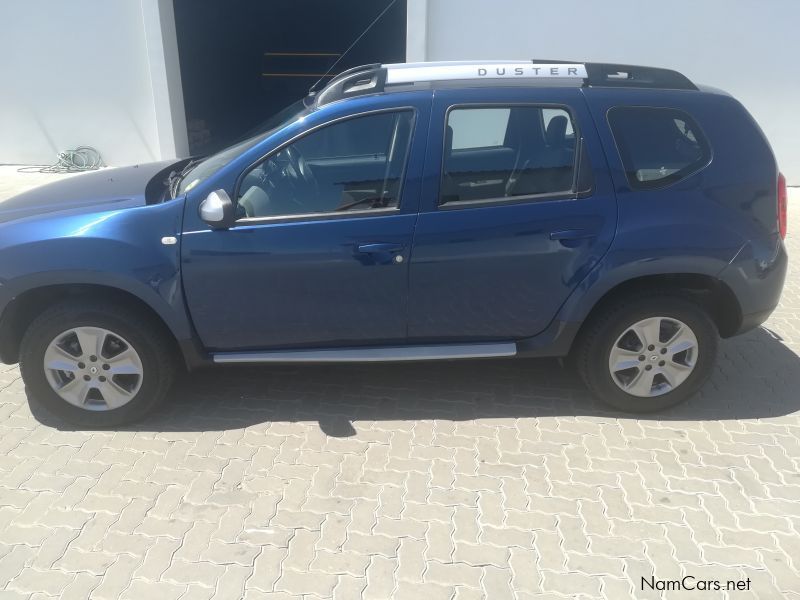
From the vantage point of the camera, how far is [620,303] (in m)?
3.47

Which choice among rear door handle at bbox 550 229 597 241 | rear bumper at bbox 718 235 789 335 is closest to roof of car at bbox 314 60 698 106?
rear door handle at bbox 550 229 597 241

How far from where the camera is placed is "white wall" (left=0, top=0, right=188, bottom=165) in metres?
8.82

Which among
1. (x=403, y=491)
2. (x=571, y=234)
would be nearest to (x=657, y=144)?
(x=571, y=234)

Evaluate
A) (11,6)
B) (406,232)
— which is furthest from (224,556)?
(11,6)

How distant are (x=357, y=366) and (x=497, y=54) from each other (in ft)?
18.4

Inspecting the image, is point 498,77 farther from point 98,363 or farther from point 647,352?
point 98,363

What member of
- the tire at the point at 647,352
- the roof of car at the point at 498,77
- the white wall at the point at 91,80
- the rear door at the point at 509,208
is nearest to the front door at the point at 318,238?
the rear door at the point at 509,208

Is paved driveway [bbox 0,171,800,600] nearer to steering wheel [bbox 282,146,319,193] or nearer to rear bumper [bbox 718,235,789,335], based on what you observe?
rear bumper [bbox 718,235,789,335]

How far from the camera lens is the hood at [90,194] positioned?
3.42 m

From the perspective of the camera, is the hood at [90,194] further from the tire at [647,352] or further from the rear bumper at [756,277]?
the rear bumper at [756,277]

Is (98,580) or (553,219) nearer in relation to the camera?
(98,580)

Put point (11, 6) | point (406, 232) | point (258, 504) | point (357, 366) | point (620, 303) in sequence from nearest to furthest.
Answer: point (258, 504)
point (406, 232)
point (620, 303)
point (357, 366)
point (11, 6)

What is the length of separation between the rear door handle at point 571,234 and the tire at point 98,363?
6.85 ft

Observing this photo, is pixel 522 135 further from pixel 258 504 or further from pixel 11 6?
pixel 11 6
